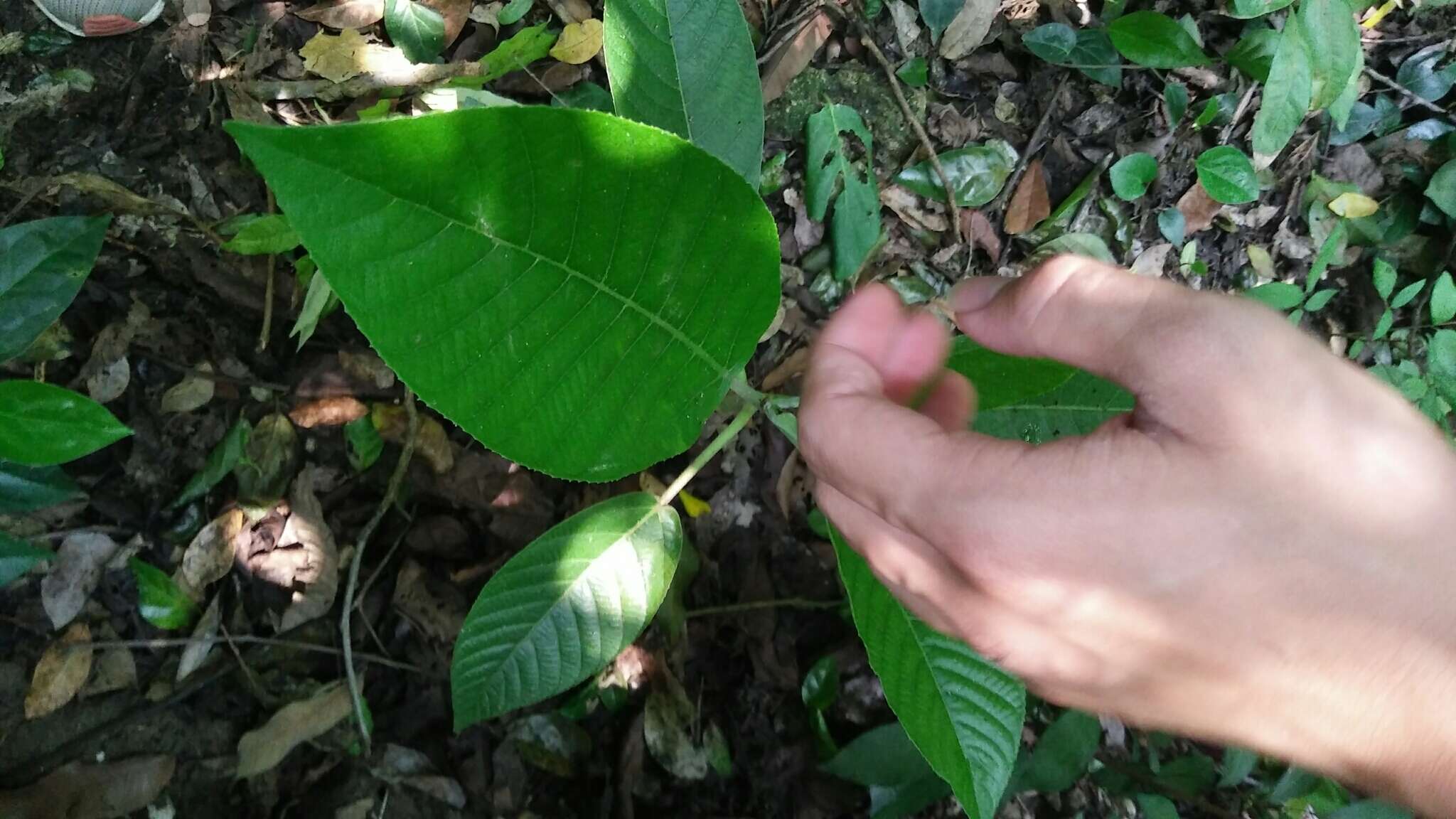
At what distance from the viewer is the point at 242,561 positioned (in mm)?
1371

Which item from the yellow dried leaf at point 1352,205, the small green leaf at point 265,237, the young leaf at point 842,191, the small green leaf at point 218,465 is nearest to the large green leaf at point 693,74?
the young leaf at point 842,191

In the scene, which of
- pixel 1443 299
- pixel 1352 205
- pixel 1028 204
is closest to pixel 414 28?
pixel 1028 204

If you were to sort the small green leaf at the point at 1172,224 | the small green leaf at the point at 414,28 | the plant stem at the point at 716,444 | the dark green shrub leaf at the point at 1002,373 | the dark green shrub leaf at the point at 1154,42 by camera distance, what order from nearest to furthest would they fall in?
the dark green shrub leaf at the point at 1002,373 < the plant stem at the point at 716,444 < the small green leaf at the point at 414,28 < the dark green shrub leaf at the point at 1154,42 < the small green leaf at the point at 1172,224

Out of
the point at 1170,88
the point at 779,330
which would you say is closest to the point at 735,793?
the point at 779,330

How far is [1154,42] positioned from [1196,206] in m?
0.33

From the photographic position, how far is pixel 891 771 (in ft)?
4.40

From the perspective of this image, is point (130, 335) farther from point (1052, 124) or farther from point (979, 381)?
point (1052, 124)

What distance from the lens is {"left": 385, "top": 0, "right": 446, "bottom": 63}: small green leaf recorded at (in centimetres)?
145

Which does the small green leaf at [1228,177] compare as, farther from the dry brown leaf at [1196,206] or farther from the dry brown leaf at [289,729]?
the dry brown leaf at [289,729]

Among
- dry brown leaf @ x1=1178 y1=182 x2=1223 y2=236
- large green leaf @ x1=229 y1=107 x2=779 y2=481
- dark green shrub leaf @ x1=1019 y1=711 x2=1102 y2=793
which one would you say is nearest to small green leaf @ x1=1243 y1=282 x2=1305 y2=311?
dry brown leaf @ x1=1178 y1=182 x2=1223 y2=236

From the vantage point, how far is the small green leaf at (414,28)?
145cm

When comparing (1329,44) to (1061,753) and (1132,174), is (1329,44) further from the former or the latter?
(1061,753)

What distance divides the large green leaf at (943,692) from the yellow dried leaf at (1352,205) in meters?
1.39

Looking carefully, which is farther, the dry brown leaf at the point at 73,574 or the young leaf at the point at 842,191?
the young leaf at the point at 842,191
